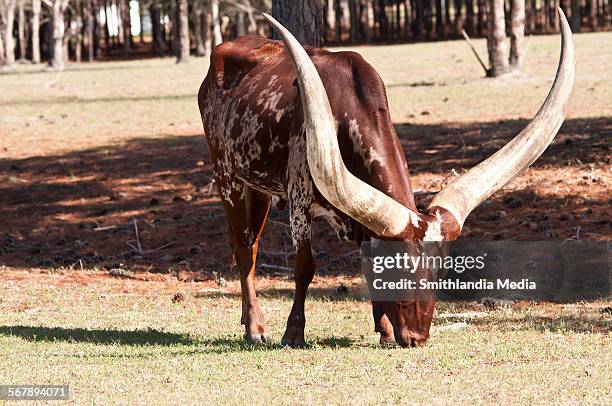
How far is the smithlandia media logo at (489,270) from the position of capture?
268 inches

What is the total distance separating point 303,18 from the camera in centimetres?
1308

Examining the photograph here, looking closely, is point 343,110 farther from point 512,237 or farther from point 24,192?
point 24,192

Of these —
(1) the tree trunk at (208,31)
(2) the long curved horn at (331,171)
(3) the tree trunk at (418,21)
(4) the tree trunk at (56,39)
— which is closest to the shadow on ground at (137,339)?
(2) the long curved horn at (331,171)

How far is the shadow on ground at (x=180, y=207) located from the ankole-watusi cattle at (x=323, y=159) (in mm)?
2871

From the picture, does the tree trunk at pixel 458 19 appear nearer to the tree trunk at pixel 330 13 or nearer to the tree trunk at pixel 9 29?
the tree trunk at pixel 330 13

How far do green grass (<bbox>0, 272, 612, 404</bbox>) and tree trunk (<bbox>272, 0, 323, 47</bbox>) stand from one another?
4016mm

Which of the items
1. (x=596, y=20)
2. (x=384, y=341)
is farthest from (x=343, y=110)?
(x=596, y=20)

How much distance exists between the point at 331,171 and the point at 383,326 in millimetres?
1395

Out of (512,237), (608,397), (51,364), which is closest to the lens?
(608,397)

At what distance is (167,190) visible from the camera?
A: 15.0m

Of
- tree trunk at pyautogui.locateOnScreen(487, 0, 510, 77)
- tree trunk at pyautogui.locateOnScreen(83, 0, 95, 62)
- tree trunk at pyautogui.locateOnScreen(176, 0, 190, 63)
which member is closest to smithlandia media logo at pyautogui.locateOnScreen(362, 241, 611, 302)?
tree trunk at pyautogui.locateOnScreen(487, 0, 510, 77)

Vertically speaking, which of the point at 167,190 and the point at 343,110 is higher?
the point at 343,110

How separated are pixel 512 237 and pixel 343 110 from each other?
464 cm

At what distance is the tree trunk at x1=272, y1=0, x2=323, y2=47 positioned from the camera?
1305cm
